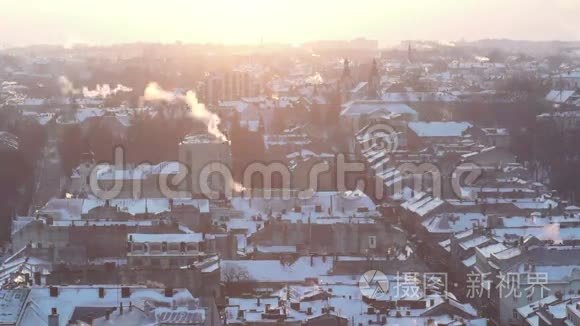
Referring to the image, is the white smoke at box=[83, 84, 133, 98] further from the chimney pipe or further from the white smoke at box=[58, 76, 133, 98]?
the chimney pipe

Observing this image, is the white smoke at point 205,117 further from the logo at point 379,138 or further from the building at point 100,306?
the building at point 100,306

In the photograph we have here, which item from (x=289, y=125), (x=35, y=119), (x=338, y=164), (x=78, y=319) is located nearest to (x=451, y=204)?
(x=338, y=164)

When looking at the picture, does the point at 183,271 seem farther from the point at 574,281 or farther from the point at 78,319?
the point at 574,281

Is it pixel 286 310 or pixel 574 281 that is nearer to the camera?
pixel 286 310

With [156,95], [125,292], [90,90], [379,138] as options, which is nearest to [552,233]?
[125,292]

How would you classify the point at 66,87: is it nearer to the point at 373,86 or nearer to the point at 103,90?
the point at 103,90

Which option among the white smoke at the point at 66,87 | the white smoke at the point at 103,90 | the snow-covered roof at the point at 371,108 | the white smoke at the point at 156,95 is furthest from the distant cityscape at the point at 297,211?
the white smoke at the point at 66,87
